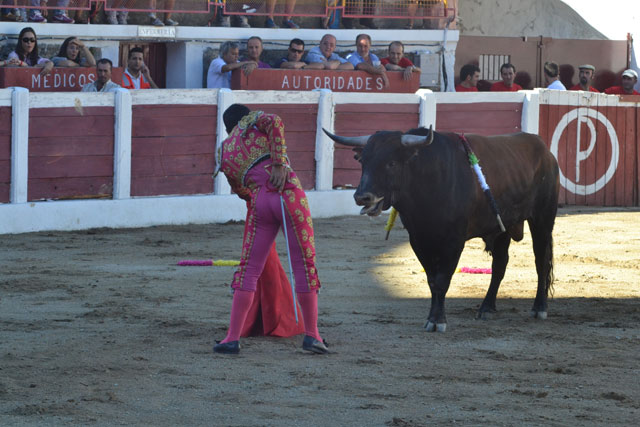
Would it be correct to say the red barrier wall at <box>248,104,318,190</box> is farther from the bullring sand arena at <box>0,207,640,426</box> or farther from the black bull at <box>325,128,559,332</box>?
the black bull at <box>325,128,559,332</box>

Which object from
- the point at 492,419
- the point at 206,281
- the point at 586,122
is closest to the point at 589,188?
the point at 586,122

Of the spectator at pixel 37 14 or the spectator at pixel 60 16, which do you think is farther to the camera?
the spectator at pixel 60 16

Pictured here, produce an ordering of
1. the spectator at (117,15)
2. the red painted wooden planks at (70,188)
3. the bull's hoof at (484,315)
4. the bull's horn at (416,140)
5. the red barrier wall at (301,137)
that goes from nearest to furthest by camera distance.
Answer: the bull's horn at (416,140)
the bull's hoof at (484,315)
the red painted wooden planks at (70,188)
the red barrier wall at (301,137)
the spectator at (117,15)

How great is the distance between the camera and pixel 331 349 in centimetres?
544

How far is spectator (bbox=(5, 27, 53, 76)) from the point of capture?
1006 cm

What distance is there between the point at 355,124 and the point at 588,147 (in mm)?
2816

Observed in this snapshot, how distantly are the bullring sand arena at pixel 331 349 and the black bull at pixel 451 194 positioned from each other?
0.30 m

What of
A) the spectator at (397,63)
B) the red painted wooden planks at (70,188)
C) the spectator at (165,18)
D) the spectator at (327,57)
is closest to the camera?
the red painted wooden planks at (70,188)

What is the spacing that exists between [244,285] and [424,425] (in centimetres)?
131

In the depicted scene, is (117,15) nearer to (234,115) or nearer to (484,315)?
(484,315)

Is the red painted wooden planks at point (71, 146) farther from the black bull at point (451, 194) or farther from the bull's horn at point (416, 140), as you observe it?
the bull's horn at point (416, 140)

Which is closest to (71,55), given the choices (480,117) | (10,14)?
(10,14)

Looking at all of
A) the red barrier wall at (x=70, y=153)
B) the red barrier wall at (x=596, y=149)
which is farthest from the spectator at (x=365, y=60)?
the red barrier wall at (x=70, y=153)

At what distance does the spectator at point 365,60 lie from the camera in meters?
12.0
